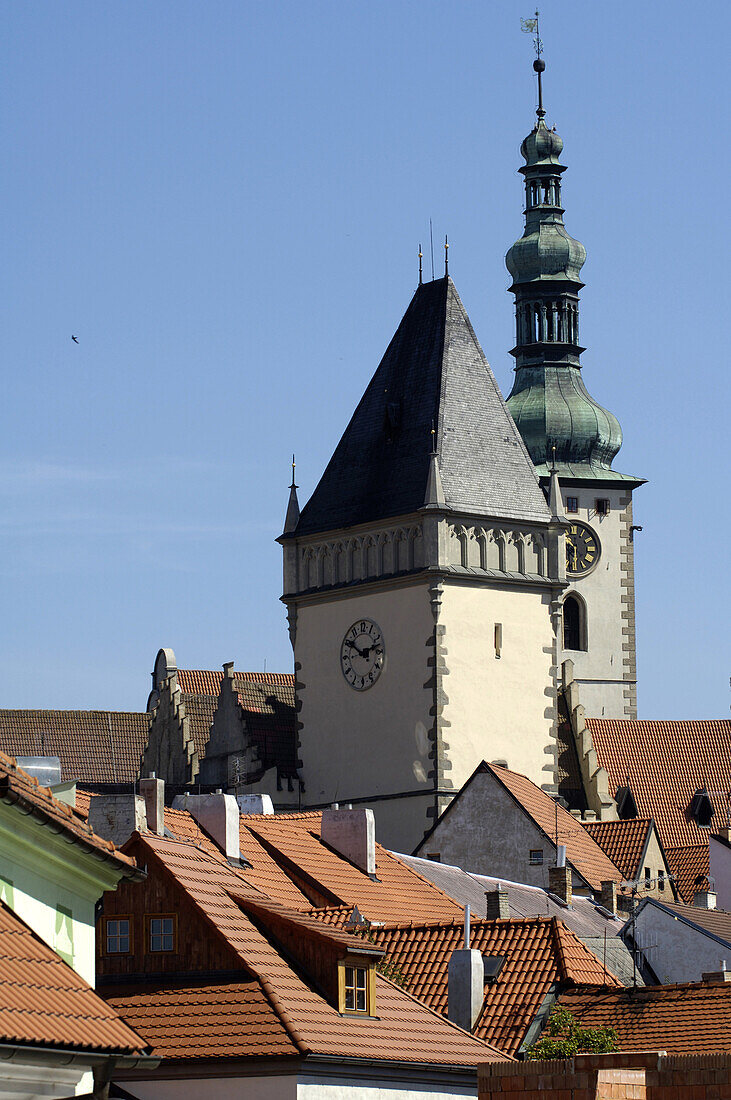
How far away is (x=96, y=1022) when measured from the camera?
1895 centimetres

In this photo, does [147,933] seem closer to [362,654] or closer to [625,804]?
[362,654]

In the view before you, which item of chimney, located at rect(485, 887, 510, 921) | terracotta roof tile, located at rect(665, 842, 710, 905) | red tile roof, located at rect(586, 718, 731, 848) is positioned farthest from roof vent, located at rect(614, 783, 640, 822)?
chimney, located at rect(485, 887, 510, 921)

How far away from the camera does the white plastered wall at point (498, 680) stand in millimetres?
59500

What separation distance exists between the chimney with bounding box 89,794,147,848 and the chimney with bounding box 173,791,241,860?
3.58 m

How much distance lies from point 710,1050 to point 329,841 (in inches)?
480

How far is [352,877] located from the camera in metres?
40.9

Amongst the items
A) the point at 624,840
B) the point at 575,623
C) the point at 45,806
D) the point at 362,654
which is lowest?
the point at 45,806

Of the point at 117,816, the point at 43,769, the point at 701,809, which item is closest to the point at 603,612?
the point at 701,809

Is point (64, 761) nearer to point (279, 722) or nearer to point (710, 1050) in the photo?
point (279, 722)

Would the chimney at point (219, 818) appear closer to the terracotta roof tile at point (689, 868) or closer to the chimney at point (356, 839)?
the chimney at point (356, 839)

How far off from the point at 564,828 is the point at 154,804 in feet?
71.3

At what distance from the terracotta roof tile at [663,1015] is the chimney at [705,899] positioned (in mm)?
21496

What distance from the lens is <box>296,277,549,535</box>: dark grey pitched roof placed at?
202ft

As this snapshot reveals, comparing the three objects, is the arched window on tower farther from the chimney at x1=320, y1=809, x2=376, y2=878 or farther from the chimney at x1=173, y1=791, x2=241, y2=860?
the chimney at x1=173, y1=791, x2=241, y2=860
